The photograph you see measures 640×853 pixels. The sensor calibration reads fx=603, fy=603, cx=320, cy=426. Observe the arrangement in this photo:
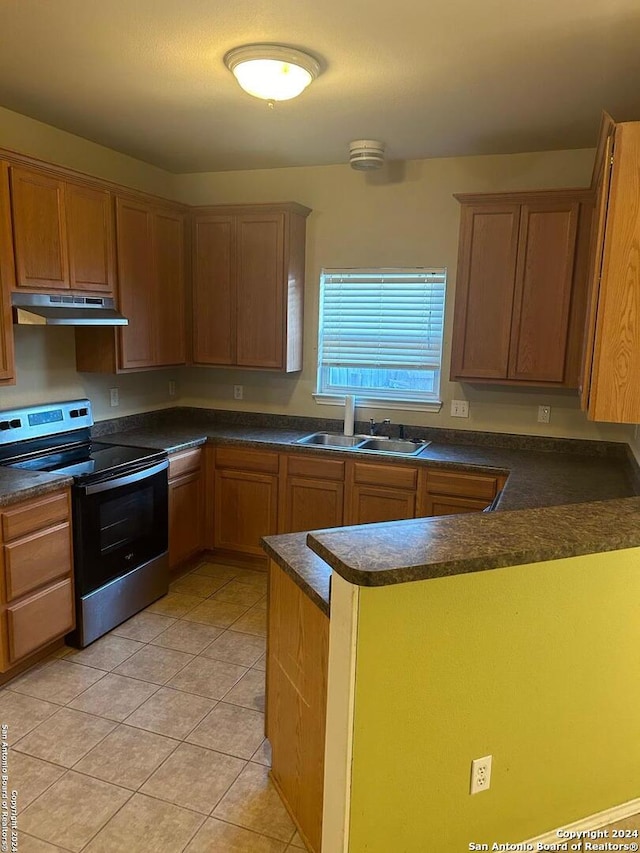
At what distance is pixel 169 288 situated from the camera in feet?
13.3

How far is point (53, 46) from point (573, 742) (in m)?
3.13

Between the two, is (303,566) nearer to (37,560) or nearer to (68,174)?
(37,560)

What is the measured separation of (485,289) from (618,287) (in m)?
1.60

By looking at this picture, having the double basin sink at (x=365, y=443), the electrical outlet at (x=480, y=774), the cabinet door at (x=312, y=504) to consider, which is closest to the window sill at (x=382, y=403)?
the double basin sink at (x=365, y=443)

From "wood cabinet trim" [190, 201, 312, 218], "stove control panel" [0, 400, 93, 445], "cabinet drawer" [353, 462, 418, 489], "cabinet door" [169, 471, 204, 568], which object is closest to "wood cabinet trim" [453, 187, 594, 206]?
"wood cabinet trim" [190, 201, 312, 218]

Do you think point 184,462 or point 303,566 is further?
point 184,462

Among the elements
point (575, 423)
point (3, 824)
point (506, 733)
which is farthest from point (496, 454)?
point (3, 824)

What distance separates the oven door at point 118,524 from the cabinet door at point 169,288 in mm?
931

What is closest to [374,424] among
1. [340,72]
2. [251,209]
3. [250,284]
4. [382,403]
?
[382,403]

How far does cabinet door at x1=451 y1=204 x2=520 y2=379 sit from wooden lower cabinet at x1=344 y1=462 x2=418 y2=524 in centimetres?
73

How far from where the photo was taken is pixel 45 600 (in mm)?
2789

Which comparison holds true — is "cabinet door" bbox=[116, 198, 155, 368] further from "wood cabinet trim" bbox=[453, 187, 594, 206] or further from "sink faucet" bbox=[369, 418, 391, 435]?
"wood cabinet trim" bbox=[453, 187, 594, 206]

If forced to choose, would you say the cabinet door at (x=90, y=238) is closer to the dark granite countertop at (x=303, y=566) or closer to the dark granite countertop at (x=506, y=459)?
the dark granite countertop at (x=506, y=459)

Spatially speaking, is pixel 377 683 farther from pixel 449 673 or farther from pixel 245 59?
pixel 245 59
